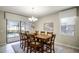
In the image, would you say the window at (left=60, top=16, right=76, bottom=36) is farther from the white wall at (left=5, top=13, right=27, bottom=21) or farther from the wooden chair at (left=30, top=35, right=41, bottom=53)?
the white wall at (left=5, top=13, right=27, bottom=21)

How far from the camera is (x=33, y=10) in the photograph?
2148mm

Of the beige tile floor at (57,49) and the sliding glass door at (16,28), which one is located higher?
the sliding glass door at (16,28)

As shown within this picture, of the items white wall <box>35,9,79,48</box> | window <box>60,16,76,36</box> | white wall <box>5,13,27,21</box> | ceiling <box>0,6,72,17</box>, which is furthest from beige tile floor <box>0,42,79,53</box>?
ceiling <box>0,6,72,17</box>

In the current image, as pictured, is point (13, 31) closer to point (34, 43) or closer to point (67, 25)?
point (34, 43)

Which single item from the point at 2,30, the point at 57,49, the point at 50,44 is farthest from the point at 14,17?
the point at 57,49

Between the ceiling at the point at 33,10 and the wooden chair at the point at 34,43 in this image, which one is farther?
the wooden chair at the point at 34,43

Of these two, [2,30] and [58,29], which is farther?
[58,29]

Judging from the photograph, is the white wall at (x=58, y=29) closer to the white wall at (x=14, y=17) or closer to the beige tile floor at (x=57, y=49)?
the beige tile floor at (x=57, y=49)

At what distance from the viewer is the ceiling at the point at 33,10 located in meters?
2.08

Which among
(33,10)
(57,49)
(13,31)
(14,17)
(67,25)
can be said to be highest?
(33,10)

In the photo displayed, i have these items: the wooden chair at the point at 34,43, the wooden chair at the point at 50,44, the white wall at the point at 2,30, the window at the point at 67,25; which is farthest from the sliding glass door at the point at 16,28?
the window at the point at 67,25
